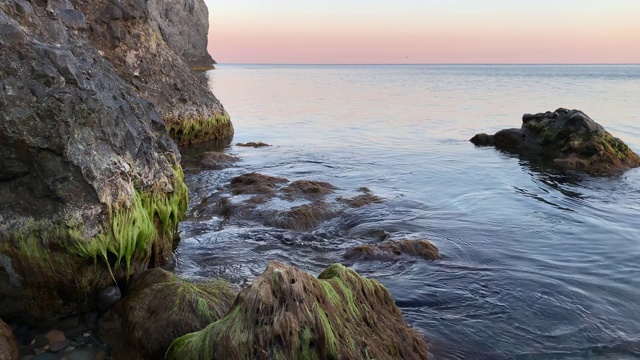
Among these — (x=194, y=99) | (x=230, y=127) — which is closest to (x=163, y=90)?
(x=194, y=99)

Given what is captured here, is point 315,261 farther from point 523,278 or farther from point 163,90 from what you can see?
point 163,90

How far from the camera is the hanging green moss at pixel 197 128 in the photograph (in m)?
22.5

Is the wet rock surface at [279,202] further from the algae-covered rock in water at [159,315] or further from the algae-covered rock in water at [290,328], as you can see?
the algae-covered rock in water at [290,328]

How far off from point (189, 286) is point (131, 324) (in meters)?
0.78

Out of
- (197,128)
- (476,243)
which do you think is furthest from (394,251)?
(197,128)

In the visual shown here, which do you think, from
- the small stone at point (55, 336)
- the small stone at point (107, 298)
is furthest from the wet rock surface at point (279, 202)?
the small stone at point (55, 336)

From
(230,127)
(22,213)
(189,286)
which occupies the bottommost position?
(230,127)

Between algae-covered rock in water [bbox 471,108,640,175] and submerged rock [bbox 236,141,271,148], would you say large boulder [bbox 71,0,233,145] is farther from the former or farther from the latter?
algae-covered rock in water [bbox 471,108,640,175]

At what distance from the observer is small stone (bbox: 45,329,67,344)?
19.3 feet

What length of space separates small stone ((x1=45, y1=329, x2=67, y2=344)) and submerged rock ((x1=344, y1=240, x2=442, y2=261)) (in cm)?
490

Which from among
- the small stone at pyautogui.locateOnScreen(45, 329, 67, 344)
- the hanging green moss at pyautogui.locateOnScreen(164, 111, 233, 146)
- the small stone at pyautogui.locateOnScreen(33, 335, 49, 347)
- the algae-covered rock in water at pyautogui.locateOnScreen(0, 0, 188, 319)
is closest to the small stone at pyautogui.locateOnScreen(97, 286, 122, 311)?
the algae-covered rock in water at pyautogui.locateOnScreen(0, 0, 188, 319)

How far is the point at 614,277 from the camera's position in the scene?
28.8 feet

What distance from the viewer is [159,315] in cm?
588

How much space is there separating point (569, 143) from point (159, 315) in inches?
734
